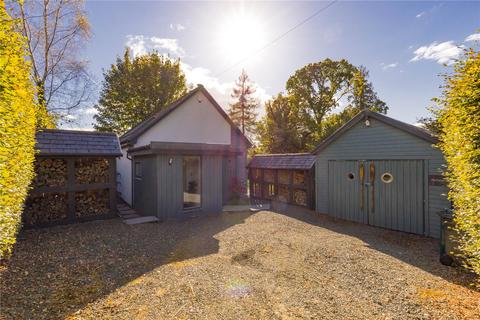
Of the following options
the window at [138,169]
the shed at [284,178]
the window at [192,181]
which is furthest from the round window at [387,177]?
the window at [138,169]

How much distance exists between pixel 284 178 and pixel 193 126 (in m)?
6.21

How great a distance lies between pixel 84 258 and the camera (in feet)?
17.3

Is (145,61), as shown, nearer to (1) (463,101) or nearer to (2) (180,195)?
(2) (180,195)

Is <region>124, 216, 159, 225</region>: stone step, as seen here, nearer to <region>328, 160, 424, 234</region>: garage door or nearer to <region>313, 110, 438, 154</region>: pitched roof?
<region>328, 160, 424, 234</region>: garage door

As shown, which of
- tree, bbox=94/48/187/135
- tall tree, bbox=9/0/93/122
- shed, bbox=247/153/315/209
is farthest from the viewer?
tree, bbox=94/48/187/135

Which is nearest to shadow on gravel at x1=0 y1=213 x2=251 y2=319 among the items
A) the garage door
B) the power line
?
the garage door

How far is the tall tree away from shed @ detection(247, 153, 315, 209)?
12.8 metres

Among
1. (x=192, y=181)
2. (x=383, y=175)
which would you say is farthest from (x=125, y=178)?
(x=383, y=175)

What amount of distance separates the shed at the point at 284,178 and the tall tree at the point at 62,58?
1280 cm

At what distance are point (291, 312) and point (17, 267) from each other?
212 inches

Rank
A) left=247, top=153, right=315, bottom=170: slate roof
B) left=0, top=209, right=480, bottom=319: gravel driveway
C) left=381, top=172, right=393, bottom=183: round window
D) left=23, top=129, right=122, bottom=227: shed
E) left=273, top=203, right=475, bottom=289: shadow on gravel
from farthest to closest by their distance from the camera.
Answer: left=247, top=153, right=315, bottom=170: slate roof, left=381, top=172, right=393, bottom=183: round window, left=23, top=129, right=122, bottom=227: shed, left=273, top=203, right=475, bottom=289: shadow on gravel, left=0, top=209, right=480, bottom=319: gravel driveway

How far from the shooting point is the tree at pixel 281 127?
23281 mm

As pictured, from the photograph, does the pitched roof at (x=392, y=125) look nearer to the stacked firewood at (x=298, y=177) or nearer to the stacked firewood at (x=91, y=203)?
the stacked firewood at (x=298, y=177)

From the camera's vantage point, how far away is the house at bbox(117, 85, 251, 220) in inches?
346
